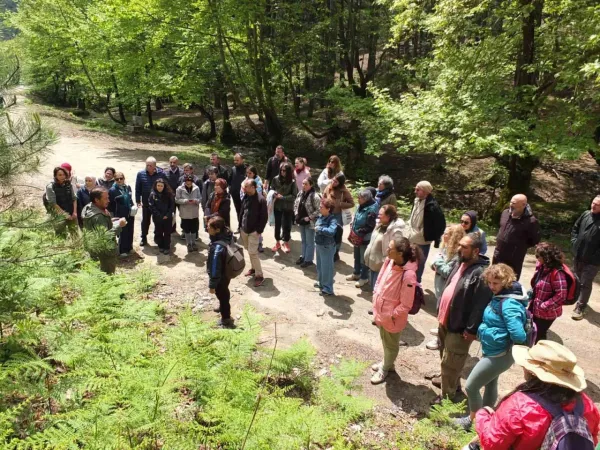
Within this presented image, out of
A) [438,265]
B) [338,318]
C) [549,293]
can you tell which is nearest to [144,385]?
[338,318]

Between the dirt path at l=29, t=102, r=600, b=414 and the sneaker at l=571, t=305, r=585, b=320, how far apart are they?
3.1 inches

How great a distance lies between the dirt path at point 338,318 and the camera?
5.20 metres

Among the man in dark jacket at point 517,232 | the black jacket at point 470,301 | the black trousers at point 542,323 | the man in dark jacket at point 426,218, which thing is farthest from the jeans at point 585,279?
the black jacket at point 470,301

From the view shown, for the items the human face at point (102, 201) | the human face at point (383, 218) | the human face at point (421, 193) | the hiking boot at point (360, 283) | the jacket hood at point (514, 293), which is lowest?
the hiking boot at point (360, 283)

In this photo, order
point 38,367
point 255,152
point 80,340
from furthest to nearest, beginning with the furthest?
point 255,152
point 80,340
point 38,367

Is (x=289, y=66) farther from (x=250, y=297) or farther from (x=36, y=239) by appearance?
(x=36, y=239)

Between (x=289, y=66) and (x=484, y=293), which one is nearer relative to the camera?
(x=484, y=293)

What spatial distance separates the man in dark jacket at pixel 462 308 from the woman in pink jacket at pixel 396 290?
16.5 inches

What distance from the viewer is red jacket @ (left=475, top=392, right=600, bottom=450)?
2518 millimetres

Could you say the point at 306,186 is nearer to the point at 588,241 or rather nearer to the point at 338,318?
the point at 338,318

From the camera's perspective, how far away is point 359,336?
6.06 metres

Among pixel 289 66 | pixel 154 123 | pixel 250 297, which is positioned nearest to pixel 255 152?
pixel 289 66

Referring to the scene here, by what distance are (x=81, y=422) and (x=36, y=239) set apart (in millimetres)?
1915

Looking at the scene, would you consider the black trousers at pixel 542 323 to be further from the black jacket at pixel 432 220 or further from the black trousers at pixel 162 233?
the black trousers at pixel 162 233
